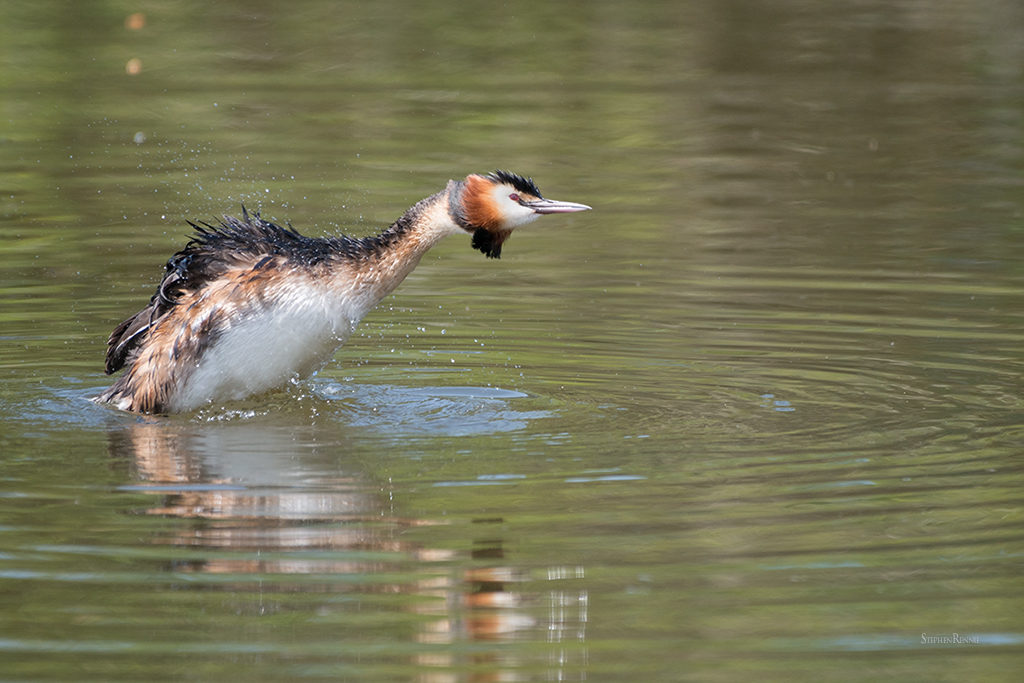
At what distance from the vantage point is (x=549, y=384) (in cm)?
942

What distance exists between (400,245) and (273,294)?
71 cm

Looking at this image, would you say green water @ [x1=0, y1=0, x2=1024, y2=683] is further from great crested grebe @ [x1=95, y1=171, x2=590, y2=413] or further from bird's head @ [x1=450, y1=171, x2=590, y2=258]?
bird's head @ [x1=450, y1=171, x2=590, y2=258]

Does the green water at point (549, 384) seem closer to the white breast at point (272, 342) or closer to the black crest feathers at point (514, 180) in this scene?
the white breast at point (272, 342)

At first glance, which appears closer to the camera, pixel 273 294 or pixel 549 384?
pixel 273 294

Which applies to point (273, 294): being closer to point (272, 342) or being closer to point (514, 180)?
point (272, 342)

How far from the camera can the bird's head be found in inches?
352

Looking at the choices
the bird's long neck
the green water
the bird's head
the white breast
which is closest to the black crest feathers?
the bird's head

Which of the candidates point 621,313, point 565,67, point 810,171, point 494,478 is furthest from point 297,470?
point 565,67

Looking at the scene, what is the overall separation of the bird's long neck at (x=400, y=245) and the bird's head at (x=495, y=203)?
56mm

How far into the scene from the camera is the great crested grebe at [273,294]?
879 cm

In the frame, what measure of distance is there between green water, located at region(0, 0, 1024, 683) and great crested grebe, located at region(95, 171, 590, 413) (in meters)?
0.26

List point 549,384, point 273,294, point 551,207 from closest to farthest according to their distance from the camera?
point 273,294 → point 551,207 → point 549,384

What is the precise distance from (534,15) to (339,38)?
2.87 m

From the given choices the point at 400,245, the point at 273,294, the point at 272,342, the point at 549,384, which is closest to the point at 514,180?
the point at 400,245
